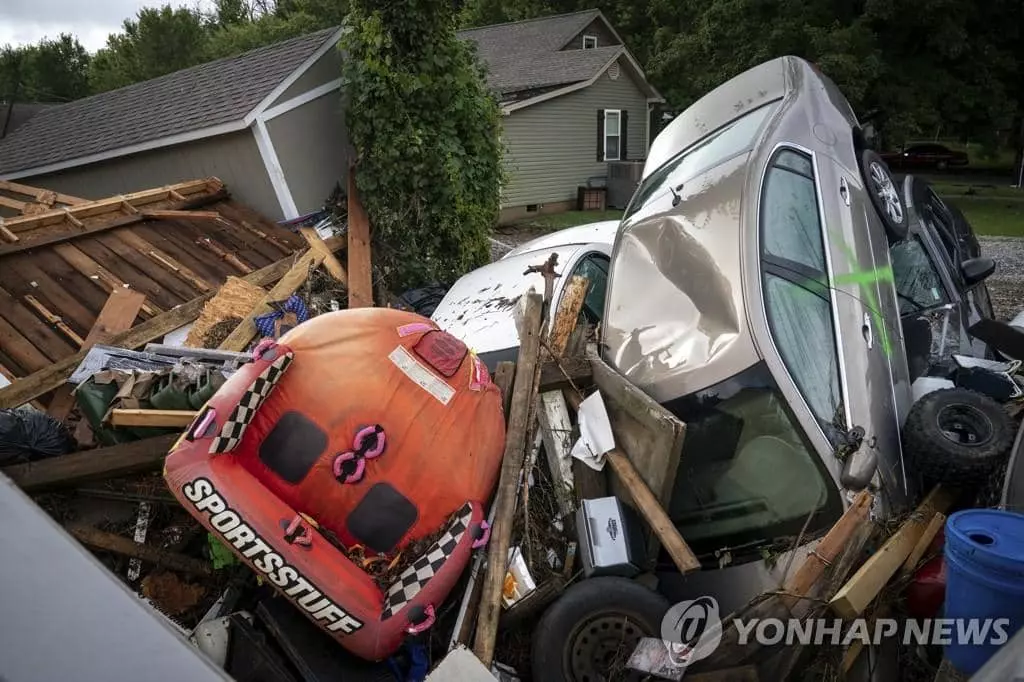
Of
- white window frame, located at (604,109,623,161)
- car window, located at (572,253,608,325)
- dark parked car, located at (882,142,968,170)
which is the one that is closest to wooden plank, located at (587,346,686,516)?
car window, located at (572,253,608,325)

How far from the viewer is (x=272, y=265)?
668cm

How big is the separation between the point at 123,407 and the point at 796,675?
3.52 meters

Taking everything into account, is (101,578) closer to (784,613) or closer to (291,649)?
(291,649)

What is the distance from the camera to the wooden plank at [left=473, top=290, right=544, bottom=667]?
318 centimetres

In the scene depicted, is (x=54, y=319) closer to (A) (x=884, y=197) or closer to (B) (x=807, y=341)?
(B) (x=807, y=341)

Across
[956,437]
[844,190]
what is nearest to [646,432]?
[956,437]

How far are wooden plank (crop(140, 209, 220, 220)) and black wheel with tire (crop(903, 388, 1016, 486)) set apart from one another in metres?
6.79

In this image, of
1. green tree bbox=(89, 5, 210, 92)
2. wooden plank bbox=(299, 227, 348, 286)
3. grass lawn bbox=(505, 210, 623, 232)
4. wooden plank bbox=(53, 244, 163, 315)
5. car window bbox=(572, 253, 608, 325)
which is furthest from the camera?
green tree bbox=(89, 5, 210, 92)

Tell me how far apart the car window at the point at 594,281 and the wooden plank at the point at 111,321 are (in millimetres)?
3581

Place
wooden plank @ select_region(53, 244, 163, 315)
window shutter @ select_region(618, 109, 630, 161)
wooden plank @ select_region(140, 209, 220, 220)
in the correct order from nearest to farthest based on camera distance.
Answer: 1. wooden plank @ select_region(53, 244, 163, 315)
2. wooden plank @ select_region(140, 209, 220, 220)
3. window shutter @ select_region(618, 109, 630, 161)

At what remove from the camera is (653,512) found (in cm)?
331

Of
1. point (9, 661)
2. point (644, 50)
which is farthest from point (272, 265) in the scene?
point (644, 50)

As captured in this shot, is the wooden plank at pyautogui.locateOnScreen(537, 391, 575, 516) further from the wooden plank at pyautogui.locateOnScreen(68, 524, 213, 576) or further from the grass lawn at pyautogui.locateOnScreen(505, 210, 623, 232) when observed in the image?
the grass lawn at pyautogui.locateOnScreen(505, 210, 623, 232)

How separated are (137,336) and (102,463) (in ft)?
7.40
